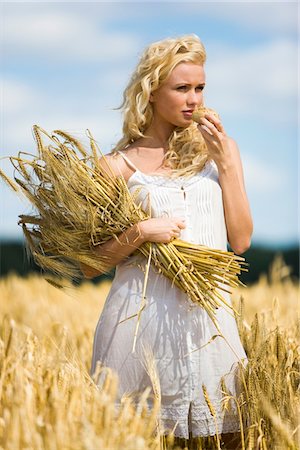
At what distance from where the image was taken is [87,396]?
2592 mm

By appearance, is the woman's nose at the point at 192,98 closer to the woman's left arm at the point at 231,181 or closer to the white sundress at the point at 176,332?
the woman's left arm at the point at 231,181

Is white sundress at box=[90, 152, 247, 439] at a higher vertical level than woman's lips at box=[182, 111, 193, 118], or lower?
lower

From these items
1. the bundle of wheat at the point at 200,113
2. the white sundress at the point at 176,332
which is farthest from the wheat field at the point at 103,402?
the bundle of wheat at the point at 200,113

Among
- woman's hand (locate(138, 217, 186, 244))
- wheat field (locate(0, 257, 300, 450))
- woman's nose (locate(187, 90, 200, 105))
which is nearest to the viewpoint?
wheat field (locate(0, 257, 300, 450))

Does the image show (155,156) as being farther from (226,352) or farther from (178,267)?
(226,352)

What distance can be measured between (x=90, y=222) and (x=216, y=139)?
547 millimetres

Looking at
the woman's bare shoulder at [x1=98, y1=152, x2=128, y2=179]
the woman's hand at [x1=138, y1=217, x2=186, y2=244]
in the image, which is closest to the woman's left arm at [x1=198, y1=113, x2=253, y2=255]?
the woman's hand at [x1=138, y1=217, x2=186, y2=244]

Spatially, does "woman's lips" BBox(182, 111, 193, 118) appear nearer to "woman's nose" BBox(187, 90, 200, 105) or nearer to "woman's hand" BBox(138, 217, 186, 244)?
"woman's nose" BBox(187, 90, 200, 105)

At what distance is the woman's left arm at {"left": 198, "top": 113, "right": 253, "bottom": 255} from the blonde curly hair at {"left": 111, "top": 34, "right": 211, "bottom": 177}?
107 mm

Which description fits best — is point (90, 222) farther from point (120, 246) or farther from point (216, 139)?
point (216, 139)

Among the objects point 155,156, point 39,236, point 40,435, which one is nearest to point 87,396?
point 40,435

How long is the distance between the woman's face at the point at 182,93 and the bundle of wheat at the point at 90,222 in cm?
31

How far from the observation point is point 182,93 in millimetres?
3133

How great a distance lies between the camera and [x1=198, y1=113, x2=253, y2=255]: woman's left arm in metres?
3.06
